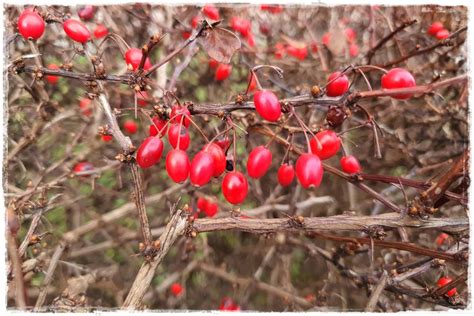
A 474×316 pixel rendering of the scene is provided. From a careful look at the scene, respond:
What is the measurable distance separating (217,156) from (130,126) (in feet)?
4.31

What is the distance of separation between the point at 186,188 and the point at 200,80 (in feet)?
2.07

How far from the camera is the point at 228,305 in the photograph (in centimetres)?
200

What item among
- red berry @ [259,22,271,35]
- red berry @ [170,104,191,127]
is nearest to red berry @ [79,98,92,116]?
red berry @ [259,22,271,35]

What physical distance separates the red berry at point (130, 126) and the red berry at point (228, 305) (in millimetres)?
945

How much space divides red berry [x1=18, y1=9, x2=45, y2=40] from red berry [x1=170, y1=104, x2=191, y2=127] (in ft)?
1.54

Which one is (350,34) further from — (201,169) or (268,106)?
(201,169)

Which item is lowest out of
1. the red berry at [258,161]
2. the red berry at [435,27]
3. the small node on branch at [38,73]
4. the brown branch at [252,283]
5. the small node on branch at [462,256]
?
the brown branch at [252,283]

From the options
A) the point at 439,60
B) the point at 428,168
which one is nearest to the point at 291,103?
the point at 428,168

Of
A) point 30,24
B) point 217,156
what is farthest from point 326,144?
point 30,24

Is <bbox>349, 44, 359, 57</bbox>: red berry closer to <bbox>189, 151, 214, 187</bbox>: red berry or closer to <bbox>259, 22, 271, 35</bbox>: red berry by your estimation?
<bbox>259, 22, 271, 35</bbox>: red berry

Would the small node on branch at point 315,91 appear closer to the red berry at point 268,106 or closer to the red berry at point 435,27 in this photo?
the red berry at point 268,106

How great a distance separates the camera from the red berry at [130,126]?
2.40 meters

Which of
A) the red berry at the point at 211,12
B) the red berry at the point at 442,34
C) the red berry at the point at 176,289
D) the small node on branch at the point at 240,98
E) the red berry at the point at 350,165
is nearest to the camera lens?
the small node on branch at the point at 240,98

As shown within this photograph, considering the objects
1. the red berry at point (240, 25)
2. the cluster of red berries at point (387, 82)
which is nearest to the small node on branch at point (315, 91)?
the cluster of red berries at point (387, 82)
